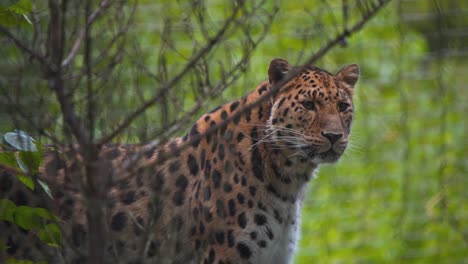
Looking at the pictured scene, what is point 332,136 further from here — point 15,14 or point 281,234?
point 15,14

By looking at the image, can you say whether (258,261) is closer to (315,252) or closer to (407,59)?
(315,252)

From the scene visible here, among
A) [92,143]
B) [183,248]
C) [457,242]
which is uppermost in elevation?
[92,143]

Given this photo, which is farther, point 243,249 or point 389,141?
point 389,141

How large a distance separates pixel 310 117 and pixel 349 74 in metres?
0.40

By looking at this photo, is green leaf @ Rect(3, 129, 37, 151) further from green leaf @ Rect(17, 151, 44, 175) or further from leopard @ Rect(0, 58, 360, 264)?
leopard @ Rect(0, 58, 360, 264)

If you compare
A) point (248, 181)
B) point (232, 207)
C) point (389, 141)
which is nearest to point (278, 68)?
point (248, 181)

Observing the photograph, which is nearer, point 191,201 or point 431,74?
point 191,201

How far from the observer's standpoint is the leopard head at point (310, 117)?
3404 mm

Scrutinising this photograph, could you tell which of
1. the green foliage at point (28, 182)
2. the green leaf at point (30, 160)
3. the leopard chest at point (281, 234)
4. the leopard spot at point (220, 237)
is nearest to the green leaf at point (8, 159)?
the green foliage at point (28, 182)

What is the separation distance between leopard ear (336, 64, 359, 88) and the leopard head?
0.50 ft

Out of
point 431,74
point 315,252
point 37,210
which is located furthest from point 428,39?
point 37,210

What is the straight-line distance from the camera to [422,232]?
6.50 metres

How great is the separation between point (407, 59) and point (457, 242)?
58.5 inches

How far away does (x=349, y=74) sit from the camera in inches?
147
